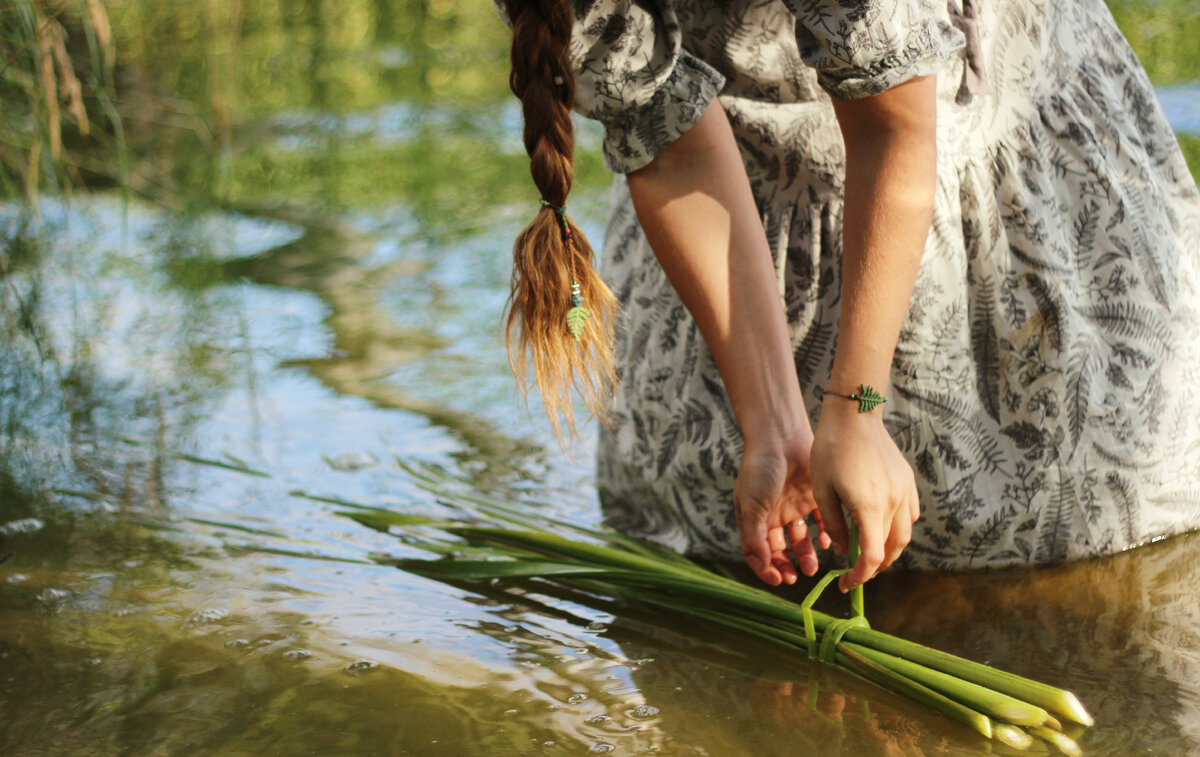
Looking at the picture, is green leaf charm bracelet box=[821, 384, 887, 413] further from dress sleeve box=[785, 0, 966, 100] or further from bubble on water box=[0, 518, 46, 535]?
bubble on water box=[0, 518, 46, 535]

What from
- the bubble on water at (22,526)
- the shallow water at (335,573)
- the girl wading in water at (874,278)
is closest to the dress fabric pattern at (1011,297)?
the girl wading in water at (874,278)

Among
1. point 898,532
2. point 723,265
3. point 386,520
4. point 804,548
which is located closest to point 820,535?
point 804,548

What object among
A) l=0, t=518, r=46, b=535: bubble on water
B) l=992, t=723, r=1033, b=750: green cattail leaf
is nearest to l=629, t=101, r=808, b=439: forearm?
l=992, t=723, r=1033, b=750: green cattail leaf

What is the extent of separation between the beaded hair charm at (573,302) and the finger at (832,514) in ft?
1.01

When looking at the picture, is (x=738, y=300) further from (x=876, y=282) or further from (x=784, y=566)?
(x=784, y=566)

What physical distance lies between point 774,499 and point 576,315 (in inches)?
12.3

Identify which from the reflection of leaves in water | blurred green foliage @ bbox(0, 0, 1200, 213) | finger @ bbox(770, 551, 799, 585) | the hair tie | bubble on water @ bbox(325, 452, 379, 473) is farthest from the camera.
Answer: blurred green foliage @ bbox(0, 0, 1200, 213)

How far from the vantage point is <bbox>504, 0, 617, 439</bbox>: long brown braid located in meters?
1.22

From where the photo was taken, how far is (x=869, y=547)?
1.25 m

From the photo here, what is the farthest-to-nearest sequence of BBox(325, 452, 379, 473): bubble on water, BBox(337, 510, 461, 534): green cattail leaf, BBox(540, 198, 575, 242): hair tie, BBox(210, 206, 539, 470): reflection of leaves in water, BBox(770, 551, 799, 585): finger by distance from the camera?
BBox(210, 206, 539, 470): reflection of leaves in water → BBox(325, 452, 379, 473): bubble on water → BBox(337, 510, 461, 534): green cattail leaf → BBox(770, 551, 799, 585): finger → BBox(540, 198, 575, 242): hair tie

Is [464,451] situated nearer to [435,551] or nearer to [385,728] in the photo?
[435,551]

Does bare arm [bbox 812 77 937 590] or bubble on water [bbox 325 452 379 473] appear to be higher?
bare arm [bbox 812 77 937 590]

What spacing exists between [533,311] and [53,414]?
1.37 m

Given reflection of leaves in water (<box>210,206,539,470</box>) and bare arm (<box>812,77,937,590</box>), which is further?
reflection of leaves in water (<box>210,206,539,470</box>)
